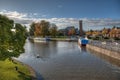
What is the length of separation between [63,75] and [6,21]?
41.6ft

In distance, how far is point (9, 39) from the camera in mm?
25891

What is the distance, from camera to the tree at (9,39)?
75.4 ft

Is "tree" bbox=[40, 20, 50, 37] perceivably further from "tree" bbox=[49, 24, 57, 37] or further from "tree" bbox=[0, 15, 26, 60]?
"tree" bbox=[0, 15, 26, 60]

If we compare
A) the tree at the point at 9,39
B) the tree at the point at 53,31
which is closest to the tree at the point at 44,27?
the tree at the point at 53,31

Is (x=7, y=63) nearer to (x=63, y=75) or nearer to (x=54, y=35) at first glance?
(x=63, y=75)

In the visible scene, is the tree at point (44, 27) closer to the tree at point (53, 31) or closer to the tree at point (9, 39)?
the tree at point (53, 31)

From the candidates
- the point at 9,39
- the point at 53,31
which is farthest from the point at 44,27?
the point at 9,39

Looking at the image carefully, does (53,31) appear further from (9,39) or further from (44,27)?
(9,39)

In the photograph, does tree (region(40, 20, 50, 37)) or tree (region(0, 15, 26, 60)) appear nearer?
tree (region(0, 15, 26, 60))

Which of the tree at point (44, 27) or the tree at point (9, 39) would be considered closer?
the tree at point (9, 39)

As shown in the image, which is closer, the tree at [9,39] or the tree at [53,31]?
the tree at [9,39]

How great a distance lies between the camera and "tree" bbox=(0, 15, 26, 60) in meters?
23.0

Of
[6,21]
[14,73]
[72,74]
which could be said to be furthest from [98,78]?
[6,21]

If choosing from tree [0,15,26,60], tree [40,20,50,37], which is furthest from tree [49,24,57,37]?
tree [0,15,26,60]
